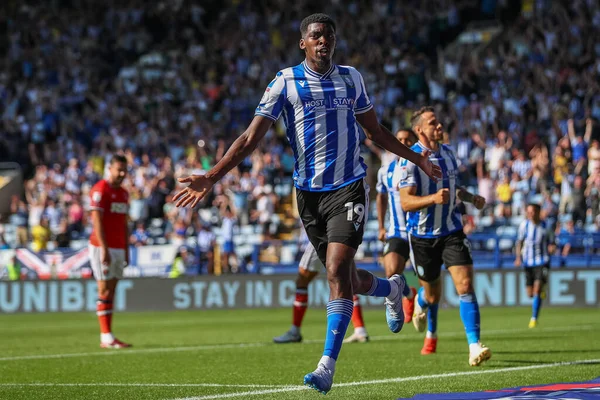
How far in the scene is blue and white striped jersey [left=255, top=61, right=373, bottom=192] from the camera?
25.0ft

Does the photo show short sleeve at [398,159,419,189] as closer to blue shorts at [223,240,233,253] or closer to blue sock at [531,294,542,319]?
blue sock at [531,294,542,319]

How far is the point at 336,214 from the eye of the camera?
25.0 ft

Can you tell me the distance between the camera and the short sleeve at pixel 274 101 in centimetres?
750

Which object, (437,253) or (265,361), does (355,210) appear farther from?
(265,361)

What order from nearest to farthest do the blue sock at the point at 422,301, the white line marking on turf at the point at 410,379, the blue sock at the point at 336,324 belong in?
1. the blue sock at the point at 336,324
2. the white line marking on turf at the point at 410,379
3. the blue sock at the point at 422,301

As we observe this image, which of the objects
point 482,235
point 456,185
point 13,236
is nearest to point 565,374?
point 456,185

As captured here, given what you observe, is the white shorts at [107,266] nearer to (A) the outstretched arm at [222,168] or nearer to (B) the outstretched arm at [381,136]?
(B) the outstretched arm at [381,136]

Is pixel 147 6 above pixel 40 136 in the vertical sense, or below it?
above

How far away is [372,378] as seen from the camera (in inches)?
340

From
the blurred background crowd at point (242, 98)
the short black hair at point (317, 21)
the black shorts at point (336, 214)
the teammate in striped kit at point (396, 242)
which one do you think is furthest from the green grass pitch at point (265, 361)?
the blurred background crowd at point (242, 98)

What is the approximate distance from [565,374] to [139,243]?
65.2ft

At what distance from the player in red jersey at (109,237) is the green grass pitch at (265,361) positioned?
1.41ft

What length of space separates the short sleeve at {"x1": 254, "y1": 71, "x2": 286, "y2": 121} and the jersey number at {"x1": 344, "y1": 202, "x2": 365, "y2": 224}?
2.64ft

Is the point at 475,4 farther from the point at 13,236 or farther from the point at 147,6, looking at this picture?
the point at 13,236
